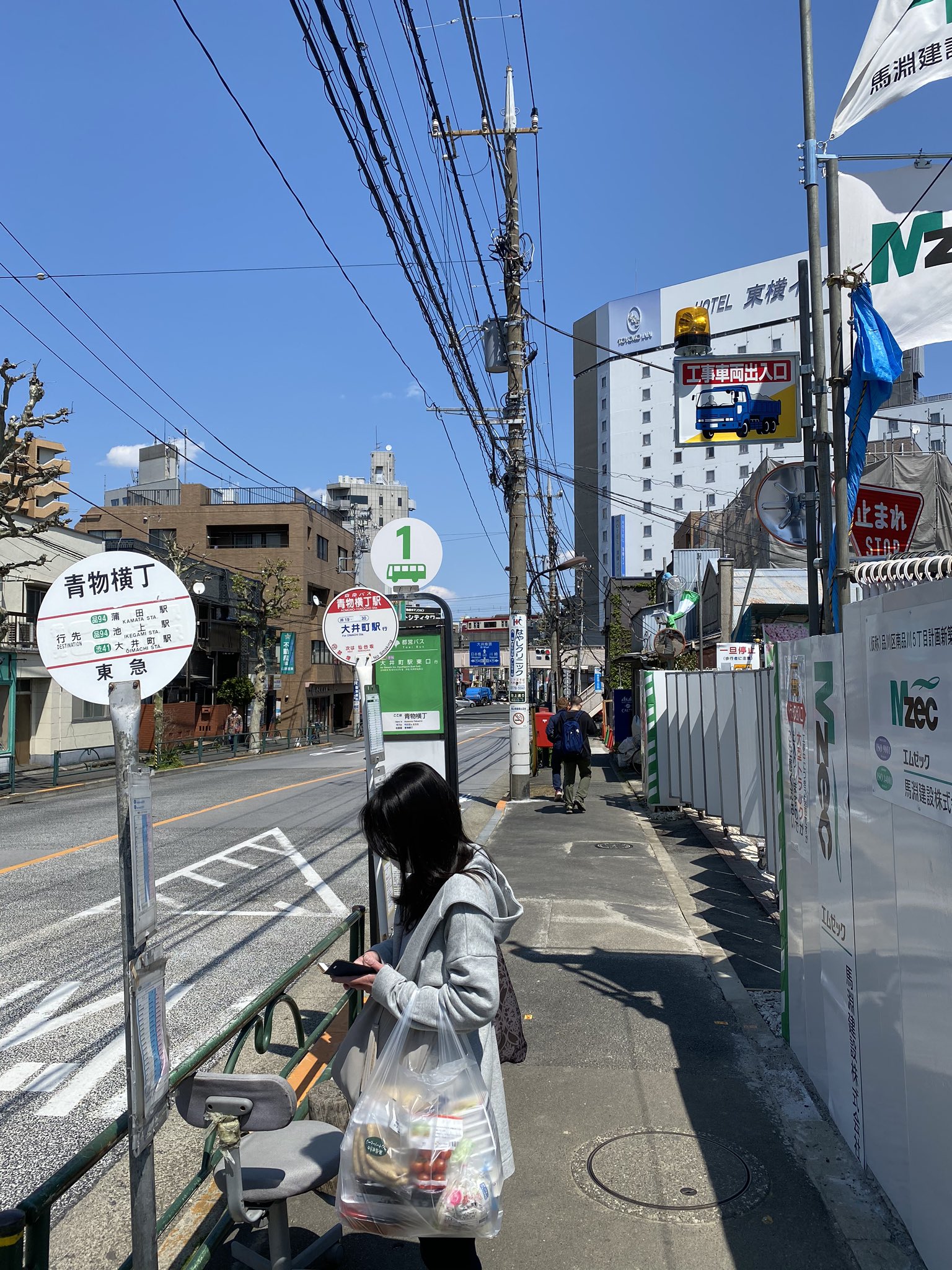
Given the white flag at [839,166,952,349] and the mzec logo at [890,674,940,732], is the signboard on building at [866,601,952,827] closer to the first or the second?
the mzec logo at [890,674,940,732]

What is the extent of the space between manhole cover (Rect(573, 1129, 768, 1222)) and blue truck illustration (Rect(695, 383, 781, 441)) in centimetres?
572

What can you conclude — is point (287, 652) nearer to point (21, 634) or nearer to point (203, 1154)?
point (21, 634)

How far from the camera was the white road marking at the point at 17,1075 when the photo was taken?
17.5 feet

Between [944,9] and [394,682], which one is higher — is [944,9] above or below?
above

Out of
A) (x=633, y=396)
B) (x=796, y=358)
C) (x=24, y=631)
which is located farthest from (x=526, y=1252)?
(x=633, y=396)

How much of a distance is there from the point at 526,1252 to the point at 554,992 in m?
3.06

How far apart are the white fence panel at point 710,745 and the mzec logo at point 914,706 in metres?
8.95

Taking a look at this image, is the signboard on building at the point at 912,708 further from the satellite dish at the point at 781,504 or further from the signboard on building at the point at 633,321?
the signboard on building at the point at 633,321

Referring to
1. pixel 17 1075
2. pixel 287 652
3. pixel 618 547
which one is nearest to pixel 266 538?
pixel 287 652

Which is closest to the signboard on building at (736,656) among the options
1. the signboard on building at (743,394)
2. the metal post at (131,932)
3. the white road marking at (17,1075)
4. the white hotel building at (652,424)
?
the signboard on building at (743,394)

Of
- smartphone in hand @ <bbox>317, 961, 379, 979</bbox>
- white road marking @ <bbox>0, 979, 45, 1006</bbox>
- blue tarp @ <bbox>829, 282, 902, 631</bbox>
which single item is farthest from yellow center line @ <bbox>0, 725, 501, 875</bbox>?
blue tarp @ <bbox>829, 282, 902, 631</bbox>

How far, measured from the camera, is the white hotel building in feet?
235

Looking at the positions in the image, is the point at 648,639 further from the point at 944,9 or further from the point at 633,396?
the point at 633,396

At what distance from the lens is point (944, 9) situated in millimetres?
5086
